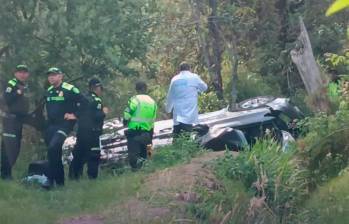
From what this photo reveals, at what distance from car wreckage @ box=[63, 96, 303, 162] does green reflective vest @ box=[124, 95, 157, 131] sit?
711 millimetres

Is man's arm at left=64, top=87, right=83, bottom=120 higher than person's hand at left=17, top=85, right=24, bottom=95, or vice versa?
person's hand at left=17, top=85, right=24, bottom=95

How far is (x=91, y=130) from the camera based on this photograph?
10.6m

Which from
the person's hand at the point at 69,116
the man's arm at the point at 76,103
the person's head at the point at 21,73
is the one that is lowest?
the person's hand at the point at 69,116

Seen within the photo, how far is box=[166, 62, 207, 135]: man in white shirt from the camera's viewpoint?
12375 millimetres

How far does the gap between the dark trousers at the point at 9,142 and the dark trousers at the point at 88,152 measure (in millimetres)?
805

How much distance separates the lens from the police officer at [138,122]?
11219mm

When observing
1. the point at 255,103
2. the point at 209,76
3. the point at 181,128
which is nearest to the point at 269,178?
the point at 181,128

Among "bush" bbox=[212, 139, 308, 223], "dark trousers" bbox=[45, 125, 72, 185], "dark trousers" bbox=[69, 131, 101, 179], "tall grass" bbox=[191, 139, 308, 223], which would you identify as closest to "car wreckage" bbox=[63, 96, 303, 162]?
"dark trousers" bbox=[69, 131, 101, 179]

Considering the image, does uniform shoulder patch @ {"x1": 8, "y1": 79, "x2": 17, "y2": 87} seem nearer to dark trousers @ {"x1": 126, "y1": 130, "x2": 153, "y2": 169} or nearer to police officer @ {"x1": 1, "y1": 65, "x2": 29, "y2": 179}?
police officer @ {"x1": 1, "y1": 65, "x2": 29, "y2": 179}

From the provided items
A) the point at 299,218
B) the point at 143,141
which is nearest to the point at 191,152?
the point at 143,141

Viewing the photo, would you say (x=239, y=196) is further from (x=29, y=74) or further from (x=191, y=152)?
(x=29, y=74)

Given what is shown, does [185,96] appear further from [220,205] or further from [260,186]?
[220,205]

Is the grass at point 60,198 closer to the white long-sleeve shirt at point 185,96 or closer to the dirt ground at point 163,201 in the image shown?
the dirt ground at point 163,201

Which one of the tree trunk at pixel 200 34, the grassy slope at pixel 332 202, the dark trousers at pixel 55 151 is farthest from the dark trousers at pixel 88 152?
the tree trunk at pixel 200 34
